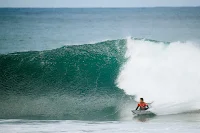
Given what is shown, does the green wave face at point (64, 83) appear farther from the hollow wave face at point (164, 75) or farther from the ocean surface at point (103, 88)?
the hollow wave face at point (164, 75)

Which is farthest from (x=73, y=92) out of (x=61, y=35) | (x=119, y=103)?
(x=61, y=35)

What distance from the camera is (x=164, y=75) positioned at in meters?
6.03

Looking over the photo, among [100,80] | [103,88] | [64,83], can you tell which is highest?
[100,80]

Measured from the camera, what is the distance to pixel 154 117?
4840 millimetres

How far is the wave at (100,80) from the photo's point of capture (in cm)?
521

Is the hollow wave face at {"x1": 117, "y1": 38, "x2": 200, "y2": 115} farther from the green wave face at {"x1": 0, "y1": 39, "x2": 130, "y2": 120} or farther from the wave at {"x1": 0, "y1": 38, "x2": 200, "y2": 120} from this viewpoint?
the green wave face at {"x1": 0, "y1": 39, "x2": 130, "y2": 120}

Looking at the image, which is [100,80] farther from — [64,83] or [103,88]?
[64,83]

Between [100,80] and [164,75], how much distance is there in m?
1.13

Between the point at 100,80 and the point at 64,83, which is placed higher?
the point at 100,80

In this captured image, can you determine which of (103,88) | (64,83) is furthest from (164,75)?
(64,83)

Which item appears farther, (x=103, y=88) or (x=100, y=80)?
(x=100, y=80)

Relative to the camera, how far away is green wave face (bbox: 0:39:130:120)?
5176 millimetres

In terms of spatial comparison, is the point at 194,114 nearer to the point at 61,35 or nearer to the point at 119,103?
the point at 119,103

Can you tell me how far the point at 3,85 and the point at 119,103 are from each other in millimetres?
2020
